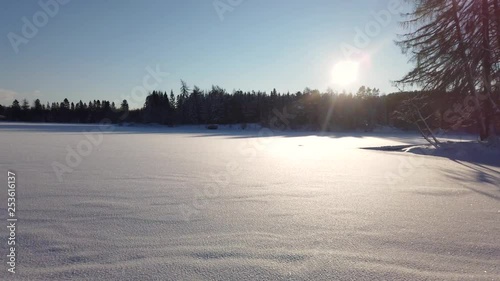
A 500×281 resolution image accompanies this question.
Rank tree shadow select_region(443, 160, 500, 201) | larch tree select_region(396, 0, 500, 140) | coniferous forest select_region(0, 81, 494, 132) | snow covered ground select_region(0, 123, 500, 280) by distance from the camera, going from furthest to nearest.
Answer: coniferous forest select_region(0, 81, 494, 132)
larch tree select_region(396, 0, 500, 140)
tree shadow select_region(443, 160, 500, 201)
snow covered ground select_region(0, 123, 500, 280)

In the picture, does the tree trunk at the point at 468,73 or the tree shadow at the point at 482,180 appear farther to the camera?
the tree trunk at the point at 468,73

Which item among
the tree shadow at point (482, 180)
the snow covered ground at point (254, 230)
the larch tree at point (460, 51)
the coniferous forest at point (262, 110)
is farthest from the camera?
the coniferous forest at point (262, 110)

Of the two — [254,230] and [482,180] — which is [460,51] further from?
[254,230]

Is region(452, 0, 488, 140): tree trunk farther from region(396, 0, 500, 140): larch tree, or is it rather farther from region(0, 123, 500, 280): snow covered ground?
region(0, 123, 500, 280): snow covered ground

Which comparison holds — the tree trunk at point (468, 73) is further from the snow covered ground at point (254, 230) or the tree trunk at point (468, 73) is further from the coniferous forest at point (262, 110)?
the coniferous forest at point (262, 110)

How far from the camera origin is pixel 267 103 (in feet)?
179

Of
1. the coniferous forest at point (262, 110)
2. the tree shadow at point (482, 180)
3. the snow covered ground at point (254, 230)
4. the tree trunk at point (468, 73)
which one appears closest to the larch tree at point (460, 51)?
the tree trunk at point (468, 73)

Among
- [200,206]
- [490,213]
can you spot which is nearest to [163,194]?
[200,206]

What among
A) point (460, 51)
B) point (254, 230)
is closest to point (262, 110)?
point (460, 51)

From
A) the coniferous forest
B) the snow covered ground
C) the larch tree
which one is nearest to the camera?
the snow covered ground

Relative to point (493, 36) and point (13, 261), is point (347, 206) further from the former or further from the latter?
point (493, 36)

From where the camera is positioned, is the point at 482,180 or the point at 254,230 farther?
the point at 482,180

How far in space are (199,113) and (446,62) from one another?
4818 cm

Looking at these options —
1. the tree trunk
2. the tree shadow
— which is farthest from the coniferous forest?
the tree shadow
